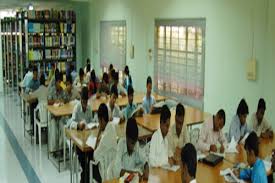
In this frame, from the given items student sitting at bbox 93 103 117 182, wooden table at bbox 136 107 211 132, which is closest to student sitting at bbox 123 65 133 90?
wooden table at bbox 136 107 211 132

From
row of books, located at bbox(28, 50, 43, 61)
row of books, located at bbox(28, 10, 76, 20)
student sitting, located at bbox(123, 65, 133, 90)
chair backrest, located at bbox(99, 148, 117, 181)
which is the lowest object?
chair backrest, located at bbox(99, 148, 117, 181)

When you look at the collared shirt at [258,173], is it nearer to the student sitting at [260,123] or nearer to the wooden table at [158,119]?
the student sitting at [260,123]

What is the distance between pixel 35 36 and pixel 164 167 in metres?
8.53

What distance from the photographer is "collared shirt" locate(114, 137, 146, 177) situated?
3.56 meters

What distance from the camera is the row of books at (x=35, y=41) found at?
431 inches

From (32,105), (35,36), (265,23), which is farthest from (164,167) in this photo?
(35,36)

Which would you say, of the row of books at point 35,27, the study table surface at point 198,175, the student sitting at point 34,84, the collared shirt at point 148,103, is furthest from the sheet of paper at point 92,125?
the row of books at point 35,27

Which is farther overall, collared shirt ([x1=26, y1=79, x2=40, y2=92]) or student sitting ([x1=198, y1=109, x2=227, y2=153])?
collared shirt ([x1=26, y1=79, x2=40, y2=92])

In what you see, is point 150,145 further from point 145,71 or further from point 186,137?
point 145,71

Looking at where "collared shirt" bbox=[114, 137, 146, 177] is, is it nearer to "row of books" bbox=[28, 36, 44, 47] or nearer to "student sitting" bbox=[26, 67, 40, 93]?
"student sitting" bbox=[26, 67, 40, 93]

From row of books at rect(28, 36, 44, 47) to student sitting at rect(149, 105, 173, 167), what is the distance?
8.01 meters

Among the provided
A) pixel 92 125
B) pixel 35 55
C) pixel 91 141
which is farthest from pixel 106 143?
pixel 35 55

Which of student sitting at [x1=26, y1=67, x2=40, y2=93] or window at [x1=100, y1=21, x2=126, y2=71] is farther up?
window at [x1=100, y1=21, x2=126, y2=71]

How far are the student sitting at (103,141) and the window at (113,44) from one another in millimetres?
5304
